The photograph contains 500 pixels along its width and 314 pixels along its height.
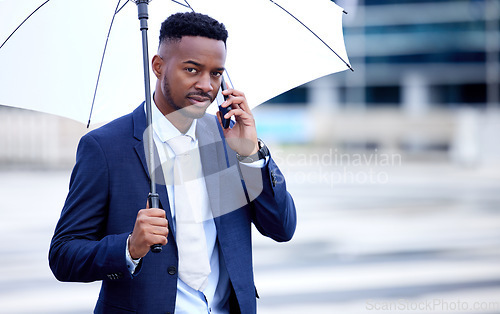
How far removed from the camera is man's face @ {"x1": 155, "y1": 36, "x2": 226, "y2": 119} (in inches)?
80.4

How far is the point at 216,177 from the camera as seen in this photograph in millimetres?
2197

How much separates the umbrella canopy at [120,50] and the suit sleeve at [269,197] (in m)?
0.48

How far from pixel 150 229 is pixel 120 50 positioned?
92 centimetres

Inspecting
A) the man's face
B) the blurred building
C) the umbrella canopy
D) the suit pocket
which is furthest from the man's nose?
the blurred building

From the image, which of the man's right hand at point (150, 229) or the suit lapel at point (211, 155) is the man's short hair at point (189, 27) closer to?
the suit lapel at point (211, 155)

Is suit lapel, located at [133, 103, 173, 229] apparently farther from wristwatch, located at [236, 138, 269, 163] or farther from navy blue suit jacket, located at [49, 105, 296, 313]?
wristwatch, located at [236, 138, 269, 163]

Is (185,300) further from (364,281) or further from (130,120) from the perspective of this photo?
(364,281)

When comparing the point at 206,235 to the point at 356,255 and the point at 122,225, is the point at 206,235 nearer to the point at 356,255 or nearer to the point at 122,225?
the point at 122,225

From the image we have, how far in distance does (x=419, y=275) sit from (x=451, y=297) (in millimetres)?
908

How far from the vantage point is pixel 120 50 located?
249cm

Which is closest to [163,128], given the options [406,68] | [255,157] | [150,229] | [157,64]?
[157,64]

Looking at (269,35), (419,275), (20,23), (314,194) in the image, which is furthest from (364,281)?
(314,194)

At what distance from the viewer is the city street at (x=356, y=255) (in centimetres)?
643

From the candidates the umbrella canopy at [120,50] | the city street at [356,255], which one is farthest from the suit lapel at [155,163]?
the city street at [356,255]
